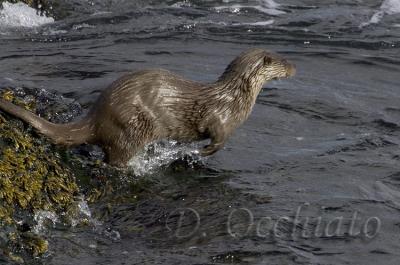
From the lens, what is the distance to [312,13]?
10.4 meters

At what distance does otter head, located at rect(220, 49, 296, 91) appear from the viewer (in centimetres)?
602

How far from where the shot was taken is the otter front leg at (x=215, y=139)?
5836 mm

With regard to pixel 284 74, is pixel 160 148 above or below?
below

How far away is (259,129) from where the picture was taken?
22.1ft

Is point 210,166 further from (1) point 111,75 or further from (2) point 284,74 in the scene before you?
(1) point 111,75

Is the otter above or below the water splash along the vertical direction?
above

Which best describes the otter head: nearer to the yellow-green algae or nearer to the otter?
the otter

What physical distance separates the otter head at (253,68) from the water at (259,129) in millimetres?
506

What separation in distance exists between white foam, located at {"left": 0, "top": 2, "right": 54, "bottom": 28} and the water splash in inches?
152

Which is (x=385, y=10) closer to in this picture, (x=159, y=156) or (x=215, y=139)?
(x=215, y=139)

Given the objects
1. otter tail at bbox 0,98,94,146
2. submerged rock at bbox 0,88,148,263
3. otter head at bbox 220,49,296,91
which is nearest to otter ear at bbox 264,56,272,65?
otter head at bbox 220,49,296,91

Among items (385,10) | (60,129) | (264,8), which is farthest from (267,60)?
(385,10)

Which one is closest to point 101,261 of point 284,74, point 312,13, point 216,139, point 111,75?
point 216,139

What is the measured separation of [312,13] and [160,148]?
16.0 ft
